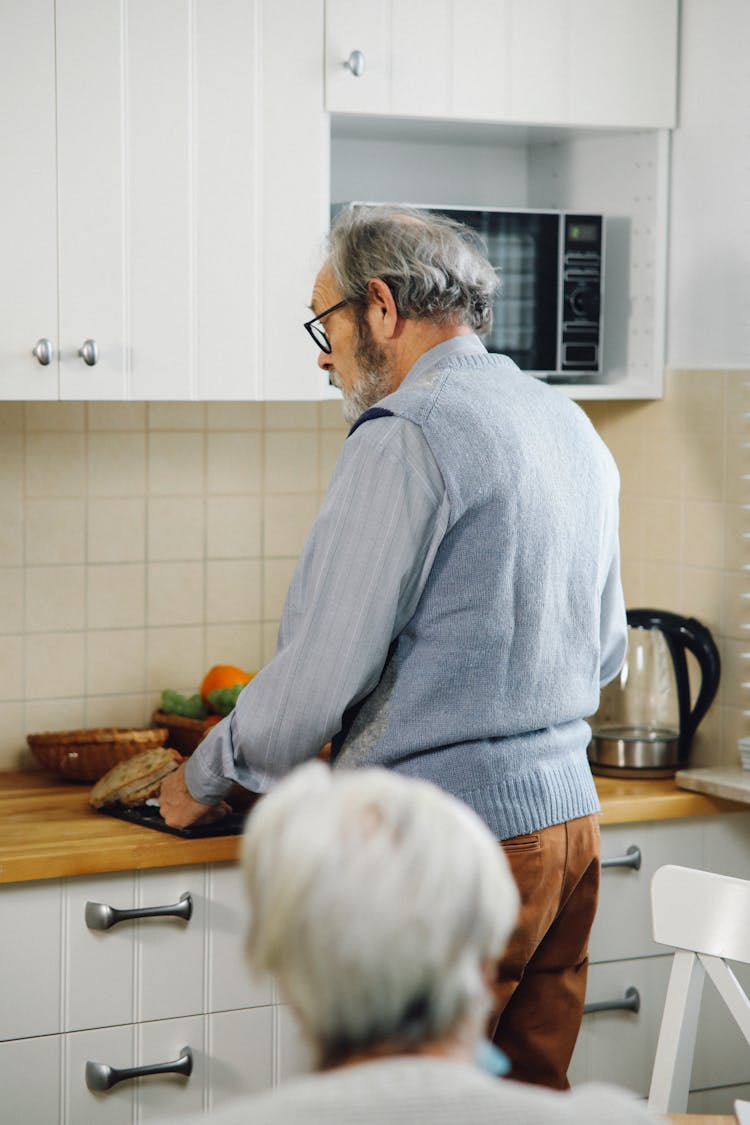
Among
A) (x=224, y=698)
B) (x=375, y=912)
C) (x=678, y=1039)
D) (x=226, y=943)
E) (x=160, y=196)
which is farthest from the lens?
(x=224, y=698)

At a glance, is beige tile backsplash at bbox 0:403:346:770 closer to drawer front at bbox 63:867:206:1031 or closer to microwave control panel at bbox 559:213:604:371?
microwave control panel at bbox 559:213:604:371

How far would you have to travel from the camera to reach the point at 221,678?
2611mm

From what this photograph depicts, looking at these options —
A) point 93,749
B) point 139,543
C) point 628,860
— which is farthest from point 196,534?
point 628,860

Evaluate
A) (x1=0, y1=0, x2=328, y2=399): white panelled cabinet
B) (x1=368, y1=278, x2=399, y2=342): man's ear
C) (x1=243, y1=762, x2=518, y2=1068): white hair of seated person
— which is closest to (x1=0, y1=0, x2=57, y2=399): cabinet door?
(x1=0, y1=0, x2=328, y2=399): white panelled cabinet

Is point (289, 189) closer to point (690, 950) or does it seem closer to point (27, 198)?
point (27, 198)

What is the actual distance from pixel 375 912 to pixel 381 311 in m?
1.22

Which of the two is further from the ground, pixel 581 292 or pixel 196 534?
pixel 581 292

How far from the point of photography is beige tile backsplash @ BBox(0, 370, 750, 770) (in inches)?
102

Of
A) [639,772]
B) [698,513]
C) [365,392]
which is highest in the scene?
[365,392]

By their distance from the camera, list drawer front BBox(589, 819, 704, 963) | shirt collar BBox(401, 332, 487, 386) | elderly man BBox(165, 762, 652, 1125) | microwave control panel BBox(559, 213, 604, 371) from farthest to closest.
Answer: microwave control panel BBox(559, 213, 604, 371)
drawer front BBox(589, 819, 704, 963)
shirt collar BBox(401, 332, 487, 386)
elderly man BBox(165, 762, 652, 1125)

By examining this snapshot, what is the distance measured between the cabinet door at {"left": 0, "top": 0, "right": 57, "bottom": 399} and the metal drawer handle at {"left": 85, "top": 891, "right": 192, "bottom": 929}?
30.6 inches

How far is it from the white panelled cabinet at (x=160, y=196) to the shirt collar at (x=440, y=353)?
0.58 metres

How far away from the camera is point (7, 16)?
2166 mm

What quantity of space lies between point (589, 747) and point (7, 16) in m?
1.56
